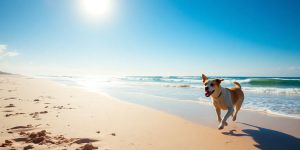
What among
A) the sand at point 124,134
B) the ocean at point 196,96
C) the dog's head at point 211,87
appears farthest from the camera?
the ocean at point 196,96

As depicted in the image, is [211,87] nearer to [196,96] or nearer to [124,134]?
[124,134]

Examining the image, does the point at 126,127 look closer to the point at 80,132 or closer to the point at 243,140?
the point at 80,132

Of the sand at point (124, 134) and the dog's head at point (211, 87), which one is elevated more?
the dog's head at point (211, 87)

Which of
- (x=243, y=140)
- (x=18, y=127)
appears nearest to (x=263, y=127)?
(x=243, y=140)

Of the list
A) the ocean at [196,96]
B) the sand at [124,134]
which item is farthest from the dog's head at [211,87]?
the ocean at [196,96]

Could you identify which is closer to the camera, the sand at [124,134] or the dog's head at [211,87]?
the sand at [124,134]

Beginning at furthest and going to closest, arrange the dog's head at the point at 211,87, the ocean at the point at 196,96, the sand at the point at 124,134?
the ocean at the point at 196,96
the dog's head at the point at 211,87
the sand at the point at 124,134

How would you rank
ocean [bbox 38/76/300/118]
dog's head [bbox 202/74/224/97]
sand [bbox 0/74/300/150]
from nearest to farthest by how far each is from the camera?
sand [bbox 0/74/300/150] < dog's head [bbox 202/74/224/97] < ocean [bbox 38/76/300/118]

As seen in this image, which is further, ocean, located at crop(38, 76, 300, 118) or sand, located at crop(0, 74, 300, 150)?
ocean, located at crop(38, 76, 300, 118)

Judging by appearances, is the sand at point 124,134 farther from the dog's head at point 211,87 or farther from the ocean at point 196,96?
the ocean at point 196,96

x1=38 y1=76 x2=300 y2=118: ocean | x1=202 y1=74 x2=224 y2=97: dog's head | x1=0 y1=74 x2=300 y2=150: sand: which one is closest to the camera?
x1=0 y1=74 x2=300 y2=150: sand

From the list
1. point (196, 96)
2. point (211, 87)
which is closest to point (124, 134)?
point (211, 87)

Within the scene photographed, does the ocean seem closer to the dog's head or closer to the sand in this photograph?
the sand

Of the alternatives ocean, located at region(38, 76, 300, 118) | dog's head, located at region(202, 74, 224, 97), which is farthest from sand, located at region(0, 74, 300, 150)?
ocean, located at region(38, 76, 300, 118)
